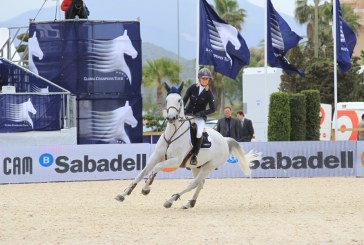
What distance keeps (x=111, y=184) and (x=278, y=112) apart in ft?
23.4

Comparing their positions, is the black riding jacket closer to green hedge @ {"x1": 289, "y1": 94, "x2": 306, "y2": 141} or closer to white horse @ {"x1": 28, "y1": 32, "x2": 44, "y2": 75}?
green hedge @ {"x1": 289, "y1": 94, "x2": 306, "y2": 141}

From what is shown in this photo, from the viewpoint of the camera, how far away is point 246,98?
46.0 metres

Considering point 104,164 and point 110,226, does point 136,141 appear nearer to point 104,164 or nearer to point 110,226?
point 104,164

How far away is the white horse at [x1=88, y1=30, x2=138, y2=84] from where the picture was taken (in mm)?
31375

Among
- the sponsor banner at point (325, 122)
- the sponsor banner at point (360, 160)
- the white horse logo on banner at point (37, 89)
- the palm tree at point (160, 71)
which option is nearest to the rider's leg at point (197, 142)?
the sponsor banner at point (360, 160)

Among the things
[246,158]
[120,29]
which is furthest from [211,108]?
[120,29]

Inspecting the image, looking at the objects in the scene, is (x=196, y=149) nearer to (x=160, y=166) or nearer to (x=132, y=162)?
(x=160, y=166)

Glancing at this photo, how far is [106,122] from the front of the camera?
31281mm

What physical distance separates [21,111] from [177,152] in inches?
542

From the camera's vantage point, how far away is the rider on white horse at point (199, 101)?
672 inches

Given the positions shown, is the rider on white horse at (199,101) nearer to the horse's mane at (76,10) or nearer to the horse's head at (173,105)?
the horse's head at (173,105)

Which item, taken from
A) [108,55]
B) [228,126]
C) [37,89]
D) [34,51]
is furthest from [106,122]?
[228,126]

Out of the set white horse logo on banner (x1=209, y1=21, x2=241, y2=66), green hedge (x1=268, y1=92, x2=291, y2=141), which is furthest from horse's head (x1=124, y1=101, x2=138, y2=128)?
green hedge (x1=268, y1=92, x2=291, y2=141)

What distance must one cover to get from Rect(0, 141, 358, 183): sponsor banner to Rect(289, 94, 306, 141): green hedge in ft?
11.0
